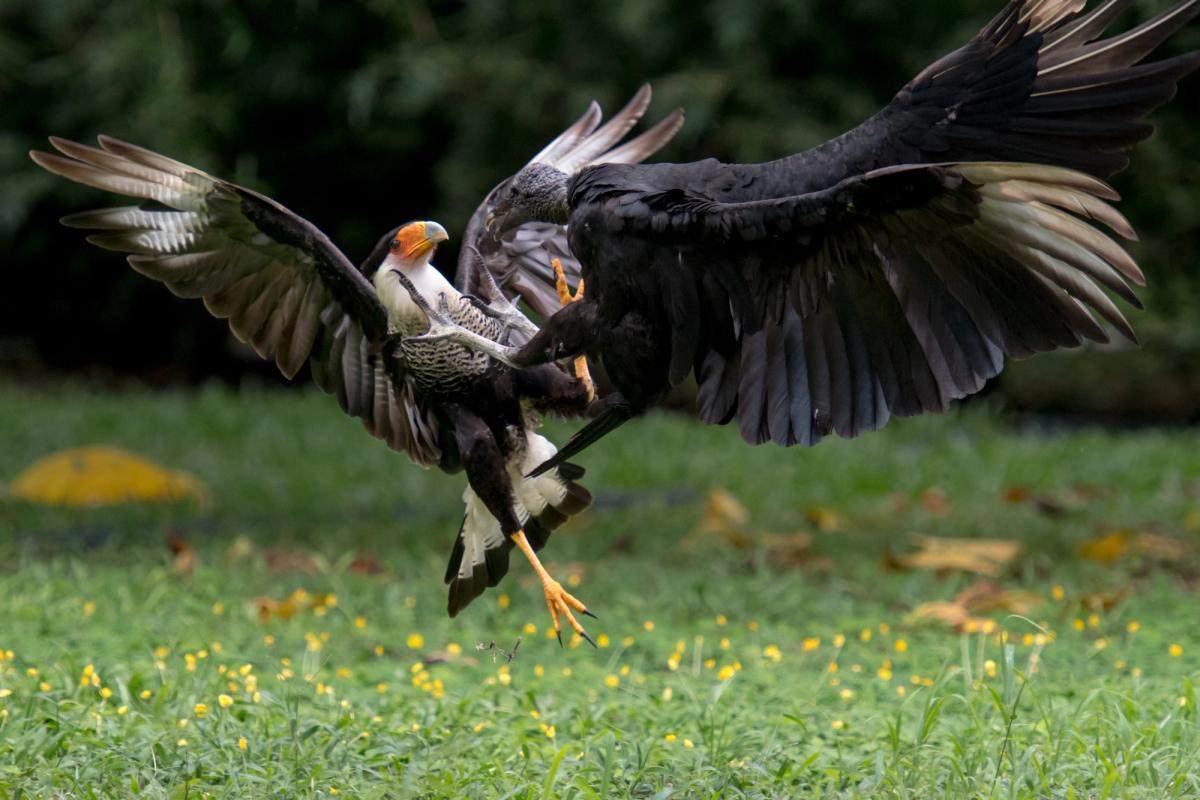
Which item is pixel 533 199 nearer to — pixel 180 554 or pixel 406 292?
pixel 406 292

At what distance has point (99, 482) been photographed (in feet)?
23.8

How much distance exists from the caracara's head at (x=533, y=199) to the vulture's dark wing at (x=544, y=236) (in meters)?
0.03

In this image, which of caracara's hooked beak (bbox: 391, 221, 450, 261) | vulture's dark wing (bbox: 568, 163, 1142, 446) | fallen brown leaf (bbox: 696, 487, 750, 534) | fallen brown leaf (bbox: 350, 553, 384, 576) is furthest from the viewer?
fallen brown leaf (bbox: 696, 487, 750, 534)

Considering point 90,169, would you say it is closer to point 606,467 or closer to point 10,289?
point 606,467

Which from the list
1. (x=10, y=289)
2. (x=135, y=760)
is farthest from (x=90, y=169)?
(x=10, y=289)

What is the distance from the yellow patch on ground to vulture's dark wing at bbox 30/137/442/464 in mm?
3537

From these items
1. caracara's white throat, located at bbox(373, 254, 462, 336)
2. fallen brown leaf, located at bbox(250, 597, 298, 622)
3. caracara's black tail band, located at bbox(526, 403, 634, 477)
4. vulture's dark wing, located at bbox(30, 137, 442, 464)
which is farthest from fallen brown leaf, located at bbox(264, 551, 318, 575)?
caracara's black tail band, located at bbox(526, 403, 634, 477)

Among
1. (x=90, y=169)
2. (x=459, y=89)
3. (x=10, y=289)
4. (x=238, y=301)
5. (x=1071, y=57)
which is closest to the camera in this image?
(x=1071, y=57)

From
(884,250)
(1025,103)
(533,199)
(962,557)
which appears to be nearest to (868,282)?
(884,250)

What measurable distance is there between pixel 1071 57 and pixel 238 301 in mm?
2060

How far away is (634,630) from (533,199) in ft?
5.49

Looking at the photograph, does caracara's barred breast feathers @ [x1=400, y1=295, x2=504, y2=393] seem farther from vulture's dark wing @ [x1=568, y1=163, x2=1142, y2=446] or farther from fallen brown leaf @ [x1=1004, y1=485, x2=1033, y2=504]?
fallen brown leaf @ [x1=1004, y1=485, x2=1033, y2=504]

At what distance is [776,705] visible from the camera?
3.93 metres

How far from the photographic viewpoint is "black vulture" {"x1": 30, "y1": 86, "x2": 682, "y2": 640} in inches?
140
